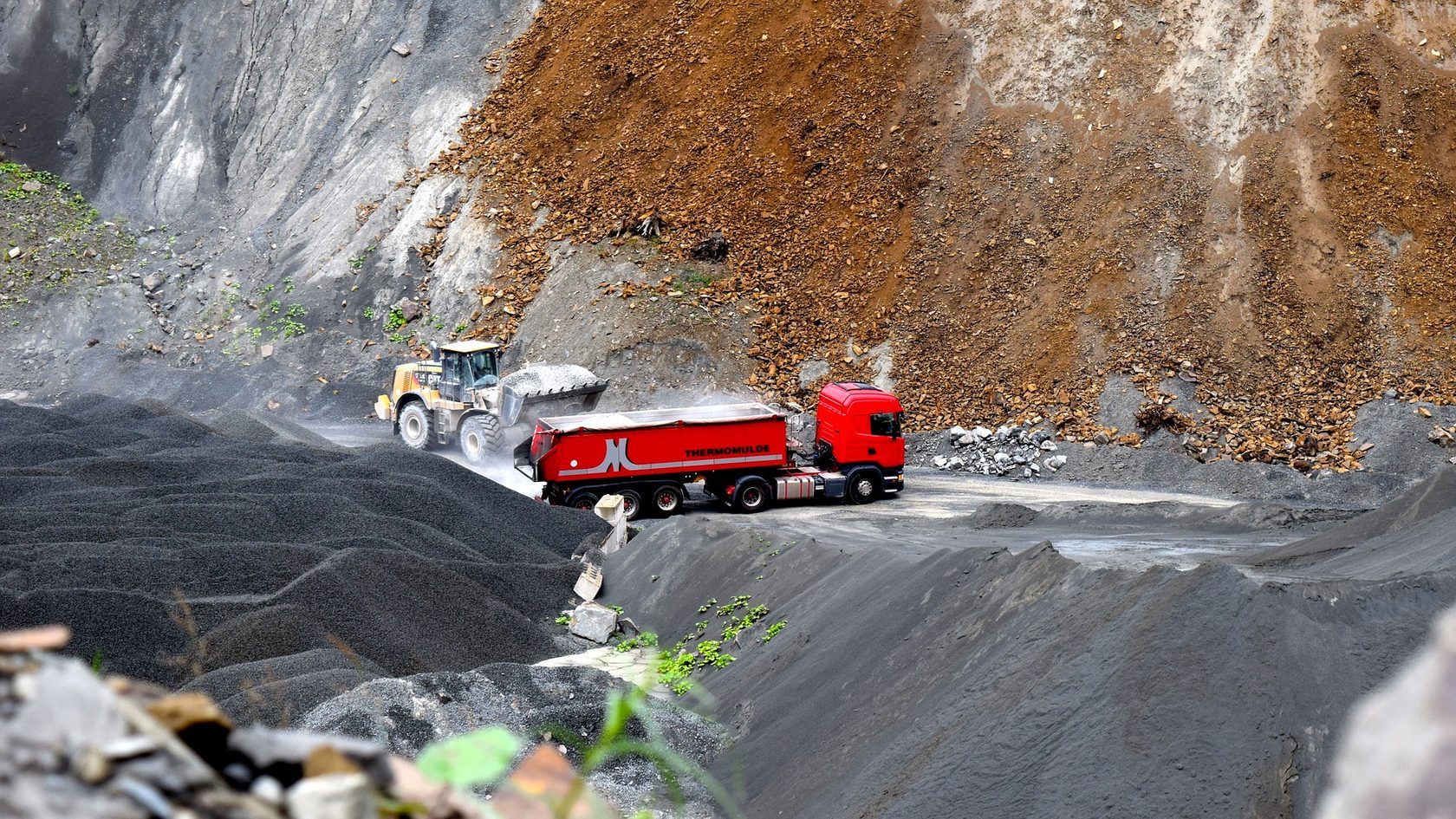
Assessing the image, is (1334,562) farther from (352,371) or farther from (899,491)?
(352,371)

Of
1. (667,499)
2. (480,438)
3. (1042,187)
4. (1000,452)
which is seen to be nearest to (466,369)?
(480,438)

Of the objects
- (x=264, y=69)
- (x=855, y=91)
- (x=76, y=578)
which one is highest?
(x=264, y=69)

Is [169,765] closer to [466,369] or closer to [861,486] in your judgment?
[861,486]

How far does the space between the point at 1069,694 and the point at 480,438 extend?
16936mm

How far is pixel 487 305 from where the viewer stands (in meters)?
29.9

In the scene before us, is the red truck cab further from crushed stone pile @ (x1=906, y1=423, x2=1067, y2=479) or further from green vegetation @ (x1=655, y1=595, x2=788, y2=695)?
green vegetation @ (x1=655, y1=595, x2=788, y2=695)

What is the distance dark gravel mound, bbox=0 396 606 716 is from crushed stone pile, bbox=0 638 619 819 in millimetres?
7944

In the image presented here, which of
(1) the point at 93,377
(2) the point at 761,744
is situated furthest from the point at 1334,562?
(1) the point at 93,377

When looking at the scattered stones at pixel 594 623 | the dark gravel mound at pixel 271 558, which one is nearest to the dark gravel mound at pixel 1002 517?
the dark gravel mound at pixel 271 558

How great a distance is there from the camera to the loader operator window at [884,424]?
21.9 meters

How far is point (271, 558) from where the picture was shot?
14633 millimetres

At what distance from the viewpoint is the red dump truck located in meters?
20.6

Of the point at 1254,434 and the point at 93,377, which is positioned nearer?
the point at 1254,434

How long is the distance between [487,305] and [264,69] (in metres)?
17.0
